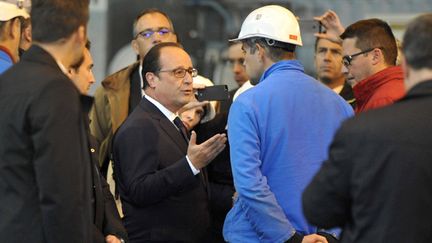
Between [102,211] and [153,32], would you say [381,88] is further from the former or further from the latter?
[153,32]

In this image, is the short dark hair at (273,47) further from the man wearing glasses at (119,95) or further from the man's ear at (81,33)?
the man wearing glasses at (119,95)

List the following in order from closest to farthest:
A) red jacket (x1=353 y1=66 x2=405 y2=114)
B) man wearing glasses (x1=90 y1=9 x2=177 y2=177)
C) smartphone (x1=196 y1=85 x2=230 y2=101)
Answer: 1. red jacket (x1=353 y1=66 x2=405 y2=114)
2. smartphone (x1=196 y1=85 x2=230 y2=101)
3. man wearing glasses (x1=90 y1=9 x2=177 y2=177)

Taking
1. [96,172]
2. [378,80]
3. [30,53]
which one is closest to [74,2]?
[30,53]

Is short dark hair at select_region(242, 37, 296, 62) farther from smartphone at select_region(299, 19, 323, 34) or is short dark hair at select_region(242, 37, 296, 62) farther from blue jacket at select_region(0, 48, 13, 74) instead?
smartphone at select_region(299, 19, 323, 34)

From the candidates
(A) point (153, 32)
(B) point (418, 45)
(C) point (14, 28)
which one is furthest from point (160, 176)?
(B) point (418, 45)

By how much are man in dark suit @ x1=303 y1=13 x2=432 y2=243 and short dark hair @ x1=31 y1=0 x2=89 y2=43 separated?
39.5 inches

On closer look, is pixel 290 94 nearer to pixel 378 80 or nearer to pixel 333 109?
pixel 333 109

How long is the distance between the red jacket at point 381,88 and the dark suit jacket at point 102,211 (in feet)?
4.10

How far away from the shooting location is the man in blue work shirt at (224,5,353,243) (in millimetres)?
3742

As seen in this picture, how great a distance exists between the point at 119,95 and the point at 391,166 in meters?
2.85

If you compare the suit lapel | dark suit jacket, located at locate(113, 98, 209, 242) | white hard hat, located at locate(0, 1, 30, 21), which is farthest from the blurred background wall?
white hard hat, located at locate(0, 1, 30, 21)

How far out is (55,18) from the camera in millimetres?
3119

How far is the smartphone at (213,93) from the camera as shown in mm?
4836

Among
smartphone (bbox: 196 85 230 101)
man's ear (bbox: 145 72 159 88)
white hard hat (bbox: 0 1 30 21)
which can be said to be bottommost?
smartphone (bbox: 196 85 230 101)
